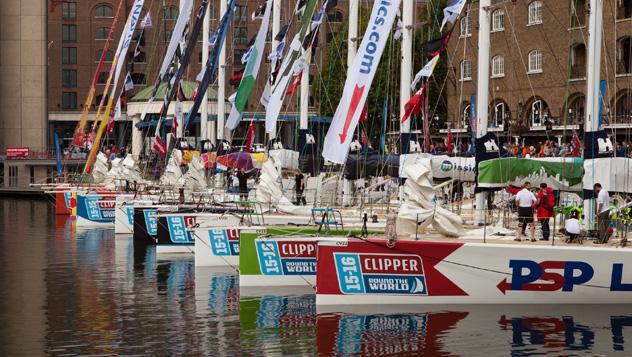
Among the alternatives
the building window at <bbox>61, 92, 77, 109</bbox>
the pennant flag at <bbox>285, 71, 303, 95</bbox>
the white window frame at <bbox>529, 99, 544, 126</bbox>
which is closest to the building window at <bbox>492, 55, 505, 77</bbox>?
the white window frame at <bbox>529, 99, 544, 126</bbox>

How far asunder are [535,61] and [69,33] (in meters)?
75.0

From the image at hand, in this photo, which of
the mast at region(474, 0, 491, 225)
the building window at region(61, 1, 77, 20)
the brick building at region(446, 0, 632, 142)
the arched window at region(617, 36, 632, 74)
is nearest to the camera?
the mast at region(474, 0, 491, 225)

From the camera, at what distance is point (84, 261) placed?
42125 mm

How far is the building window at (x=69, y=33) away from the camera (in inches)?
5335

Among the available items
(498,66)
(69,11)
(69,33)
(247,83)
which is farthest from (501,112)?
(69,11)

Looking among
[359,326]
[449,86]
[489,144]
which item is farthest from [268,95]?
[449,86]

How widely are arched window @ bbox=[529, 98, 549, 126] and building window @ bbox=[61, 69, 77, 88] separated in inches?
2932

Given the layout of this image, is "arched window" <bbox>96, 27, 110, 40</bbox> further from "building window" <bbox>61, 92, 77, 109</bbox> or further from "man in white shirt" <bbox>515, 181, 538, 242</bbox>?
"man in white shirt" <bbox>515, 181, 538, 242</bbox>

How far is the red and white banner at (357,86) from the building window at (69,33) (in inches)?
4160

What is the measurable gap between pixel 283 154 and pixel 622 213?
18.4 m

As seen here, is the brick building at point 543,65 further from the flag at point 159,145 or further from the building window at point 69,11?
the building window at point 69,11

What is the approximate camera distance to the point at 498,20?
76.5 m

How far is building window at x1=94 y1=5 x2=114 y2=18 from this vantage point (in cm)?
13450

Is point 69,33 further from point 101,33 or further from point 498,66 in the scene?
point 498,66
